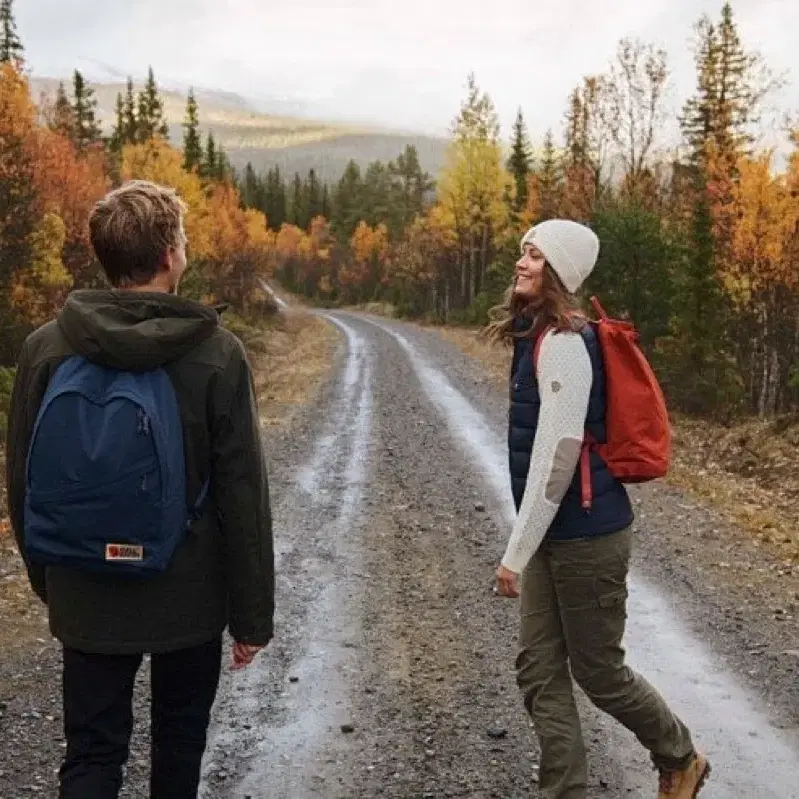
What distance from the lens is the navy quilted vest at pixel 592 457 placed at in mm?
2855

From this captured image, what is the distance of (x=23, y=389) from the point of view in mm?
2389

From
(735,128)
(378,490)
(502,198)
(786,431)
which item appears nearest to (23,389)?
(378,490)

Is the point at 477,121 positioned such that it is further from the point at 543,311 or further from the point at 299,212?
the point at 299,212

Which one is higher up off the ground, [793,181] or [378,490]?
[793,181]

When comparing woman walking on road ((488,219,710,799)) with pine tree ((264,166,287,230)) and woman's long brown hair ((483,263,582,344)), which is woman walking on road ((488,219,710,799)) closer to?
woman's long brown hair ((483,263,582,344))

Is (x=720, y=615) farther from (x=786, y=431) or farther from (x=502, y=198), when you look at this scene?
(x=502, y=198)

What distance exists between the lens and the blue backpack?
2.18 metres

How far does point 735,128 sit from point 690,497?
2584cm

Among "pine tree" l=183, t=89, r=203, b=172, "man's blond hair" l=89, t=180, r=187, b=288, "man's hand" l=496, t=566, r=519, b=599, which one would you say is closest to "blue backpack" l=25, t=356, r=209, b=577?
"man's blond hair" l=89, t=180, r=187, b=288

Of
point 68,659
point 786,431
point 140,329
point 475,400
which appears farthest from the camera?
point 475,400

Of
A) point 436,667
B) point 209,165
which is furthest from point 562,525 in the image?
point 209,165

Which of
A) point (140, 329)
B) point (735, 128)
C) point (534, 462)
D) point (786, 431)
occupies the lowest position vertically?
point (786, 431)

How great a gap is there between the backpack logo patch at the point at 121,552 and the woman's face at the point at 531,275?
1.51m

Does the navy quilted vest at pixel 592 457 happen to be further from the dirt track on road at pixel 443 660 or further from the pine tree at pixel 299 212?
the pine tree at pixel 299 212
